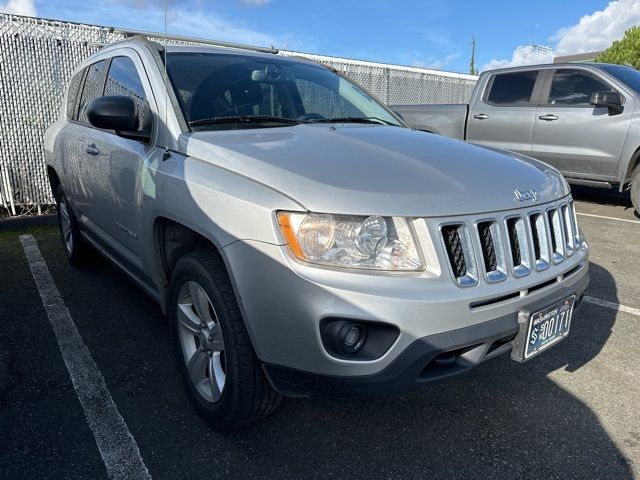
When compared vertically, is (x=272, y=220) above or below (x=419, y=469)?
above

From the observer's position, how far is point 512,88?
24.4 feet

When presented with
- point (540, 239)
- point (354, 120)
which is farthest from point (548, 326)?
point (354, 120)

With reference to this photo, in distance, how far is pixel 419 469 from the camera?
6.82 feet

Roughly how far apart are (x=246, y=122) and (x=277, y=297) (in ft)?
4.17

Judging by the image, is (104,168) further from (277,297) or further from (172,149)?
(277,297)

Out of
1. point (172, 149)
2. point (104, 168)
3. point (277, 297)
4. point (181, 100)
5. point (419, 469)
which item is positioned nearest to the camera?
point (277, 297)

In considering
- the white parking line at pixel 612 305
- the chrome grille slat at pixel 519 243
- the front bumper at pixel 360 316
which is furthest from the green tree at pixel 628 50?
the front bumper at pixel 360 316

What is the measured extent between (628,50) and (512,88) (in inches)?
764

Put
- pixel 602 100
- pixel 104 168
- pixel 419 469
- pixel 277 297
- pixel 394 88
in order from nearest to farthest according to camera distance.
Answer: pixel 277 297, pixel 419 469, pixel 104 168, pixel 602 100, pixel 394 88

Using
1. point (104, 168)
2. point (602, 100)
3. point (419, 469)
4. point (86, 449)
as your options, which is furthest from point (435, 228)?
point (602, 100)

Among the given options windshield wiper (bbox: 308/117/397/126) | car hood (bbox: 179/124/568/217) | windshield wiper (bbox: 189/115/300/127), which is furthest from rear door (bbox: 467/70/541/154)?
windshield wiper (bbox: 189/115/300/127)

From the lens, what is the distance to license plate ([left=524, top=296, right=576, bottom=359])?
2.05 meters

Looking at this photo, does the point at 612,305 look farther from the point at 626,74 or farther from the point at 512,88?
the point at 512,88

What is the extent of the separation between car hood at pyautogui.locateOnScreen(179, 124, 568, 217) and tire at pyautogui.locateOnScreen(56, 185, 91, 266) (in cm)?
245
